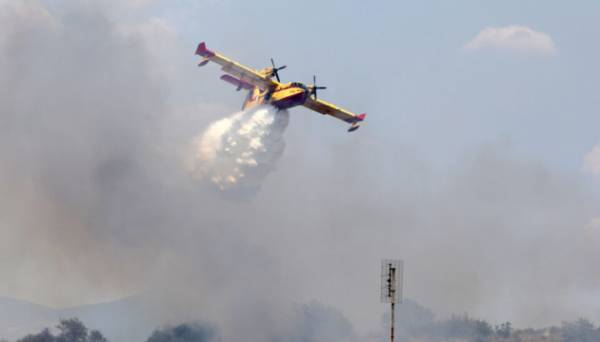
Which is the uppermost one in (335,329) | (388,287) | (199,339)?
(335,329)

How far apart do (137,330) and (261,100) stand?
72.2 meters

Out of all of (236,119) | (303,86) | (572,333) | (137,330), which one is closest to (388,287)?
(303,86)

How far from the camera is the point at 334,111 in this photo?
111 m

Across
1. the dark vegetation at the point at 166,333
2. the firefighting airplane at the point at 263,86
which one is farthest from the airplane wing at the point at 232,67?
the dark vegetation at the point at 166,333

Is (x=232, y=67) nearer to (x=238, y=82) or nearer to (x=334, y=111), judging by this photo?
(x=238, y=82)

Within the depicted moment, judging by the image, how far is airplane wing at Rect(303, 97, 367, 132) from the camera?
10744 centimetres

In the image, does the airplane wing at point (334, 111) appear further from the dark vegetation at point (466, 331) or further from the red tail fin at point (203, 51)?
the dark vegetation at point (466, 331)

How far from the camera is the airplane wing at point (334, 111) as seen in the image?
107 meters

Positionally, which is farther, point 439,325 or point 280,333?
point 439,325

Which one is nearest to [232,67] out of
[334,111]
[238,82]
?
[238,82]

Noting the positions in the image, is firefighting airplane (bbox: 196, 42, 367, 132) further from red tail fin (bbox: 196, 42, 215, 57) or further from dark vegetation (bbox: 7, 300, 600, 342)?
dark vegetation (bbox: 7, 300, 600, 342)

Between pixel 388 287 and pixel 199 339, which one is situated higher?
pixel 199 339

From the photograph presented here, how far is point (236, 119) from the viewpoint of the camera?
108250 mm

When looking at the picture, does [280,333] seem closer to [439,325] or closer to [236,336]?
[236,336]
